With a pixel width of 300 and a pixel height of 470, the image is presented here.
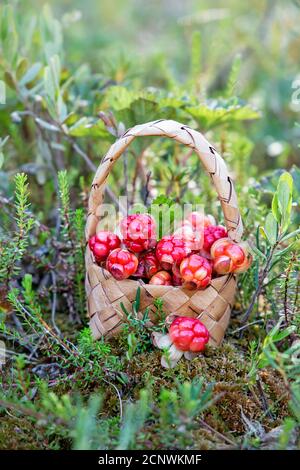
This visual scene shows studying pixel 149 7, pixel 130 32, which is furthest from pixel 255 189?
pixel 149 7

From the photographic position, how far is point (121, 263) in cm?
109

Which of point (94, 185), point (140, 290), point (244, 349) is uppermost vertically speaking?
point (94, 185)

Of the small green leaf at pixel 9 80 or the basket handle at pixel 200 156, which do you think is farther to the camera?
the small green leaf at pixel 9 80

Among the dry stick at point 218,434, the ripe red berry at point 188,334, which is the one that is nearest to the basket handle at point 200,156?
the ripe red berry at point 188,334

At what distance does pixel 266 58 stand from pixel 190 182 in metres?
1.32

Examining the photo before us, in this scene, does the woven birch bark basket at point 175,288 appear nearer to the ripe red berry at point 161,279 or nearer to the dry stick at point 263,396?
the ripe red berry at point 161,279

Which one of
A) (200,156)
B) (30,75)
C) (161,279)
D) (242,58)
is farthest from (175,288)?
(242,58)

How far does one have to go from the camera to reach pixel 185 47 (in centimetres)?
326

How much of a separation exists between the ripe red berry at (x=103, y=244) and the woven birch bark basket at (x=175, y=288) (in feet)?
0.09

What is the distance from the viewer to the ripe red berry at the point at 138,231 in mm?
1125

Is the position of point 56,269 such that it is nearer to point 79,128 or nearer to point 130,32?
point 79,128

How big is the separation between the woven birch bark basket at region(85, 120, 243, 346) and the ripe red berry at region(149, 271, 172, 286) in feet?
0.09

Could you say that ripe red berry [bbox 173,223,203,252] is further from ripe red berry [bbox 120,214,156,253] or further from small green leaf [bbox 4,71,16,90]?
small green leaf [bbox 4,71,16,90]

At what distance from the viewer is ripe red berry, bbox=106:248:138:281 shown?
109 cm
